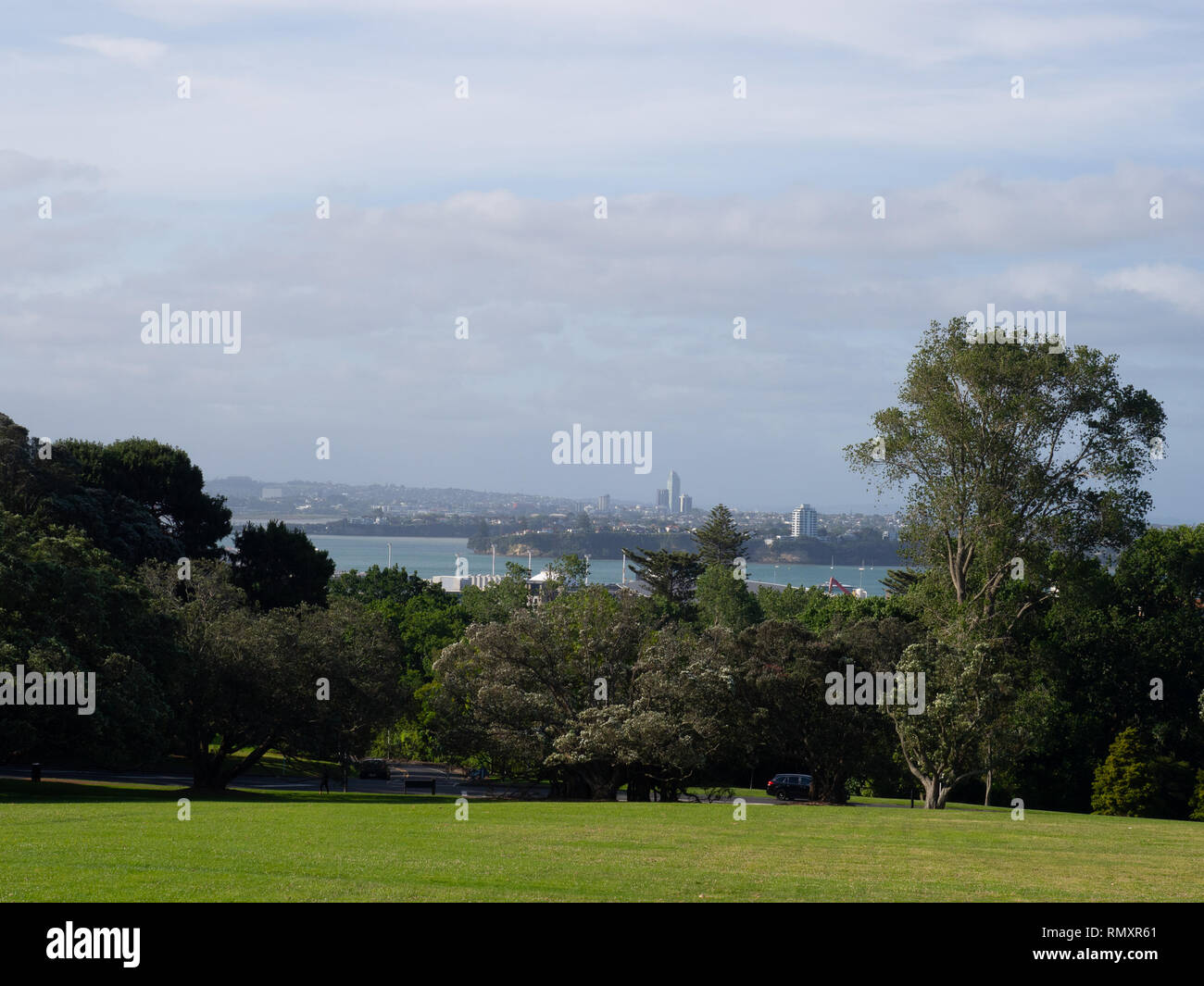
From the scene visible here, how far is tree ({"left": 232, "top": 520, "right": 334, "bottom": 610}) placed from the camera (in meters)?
60.2

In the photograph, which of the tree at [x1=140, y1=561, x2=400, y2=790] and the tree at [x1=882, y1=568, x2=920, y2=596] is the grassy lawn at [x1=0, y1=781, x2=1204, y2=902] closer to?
the tree at [x1=140, y1=561, x2=400, y2=790]

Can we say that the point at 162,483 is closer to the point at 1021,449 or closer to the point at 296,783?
the point at 296,783

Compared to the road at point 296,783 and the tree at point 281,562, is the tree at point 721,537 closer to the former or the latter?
the tree at point 281,562

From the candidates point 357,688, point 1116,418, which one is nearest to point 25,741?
point 357,688

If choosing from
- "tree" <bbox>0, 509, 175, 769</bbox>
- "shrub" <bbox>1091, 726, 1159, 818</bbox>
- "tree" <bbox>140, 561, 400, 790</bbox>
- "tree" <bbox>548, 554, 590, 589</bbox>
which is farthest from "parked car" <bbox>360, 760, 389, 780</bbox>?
"shrub" <bbox>1091, 726, 1159, 818</bbox>

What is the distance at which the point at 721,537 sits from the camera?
108 metres

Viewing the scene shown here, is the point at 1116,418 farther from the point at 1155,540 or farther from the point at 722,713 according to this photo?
the point at 722,713

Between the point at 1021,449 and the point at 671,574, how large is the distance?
173ft

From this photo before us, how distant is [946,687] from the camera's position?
37.7 m

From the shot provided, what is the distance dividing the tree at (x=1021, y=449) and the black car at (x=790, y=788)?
29.8 feet

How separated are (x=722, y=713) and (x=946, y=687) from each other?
7580 mm

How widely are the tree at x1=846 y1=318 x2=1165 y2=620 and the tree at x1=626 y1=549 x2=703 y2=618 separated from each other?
164 ft

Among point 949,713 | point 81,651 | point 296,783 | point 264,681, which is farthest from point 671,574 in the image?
point 81,651
